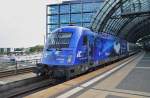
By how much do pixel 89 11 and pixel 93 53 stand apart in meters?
42.8

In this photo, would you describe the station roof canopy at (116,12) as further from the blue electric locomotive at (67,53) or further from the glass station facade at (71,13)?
the blue electric locomotive at (67,53)

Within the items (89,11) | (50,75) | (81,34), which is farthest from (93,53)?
(89,11)

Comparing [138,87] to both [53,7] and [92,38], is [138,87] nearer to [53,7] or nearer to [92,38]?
[92,38]

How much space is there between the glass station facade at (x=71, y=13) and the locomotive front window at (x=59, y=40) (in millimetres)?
43099

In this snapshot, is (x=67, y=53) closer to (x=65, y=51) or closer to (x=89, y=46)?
(x=65, y=51)

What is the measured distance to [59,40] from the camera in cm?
1365

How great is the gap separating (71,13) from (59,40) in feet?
157

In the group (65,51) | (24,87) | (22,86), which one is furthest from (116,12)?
(24,87)

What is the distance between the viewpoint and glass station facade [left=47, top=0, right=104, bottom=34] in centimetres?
5834

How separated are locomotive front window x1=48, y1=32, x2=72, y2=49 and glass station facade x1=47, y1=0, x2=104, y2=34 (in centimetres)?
4310

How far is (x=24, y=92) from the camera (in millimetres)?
10344

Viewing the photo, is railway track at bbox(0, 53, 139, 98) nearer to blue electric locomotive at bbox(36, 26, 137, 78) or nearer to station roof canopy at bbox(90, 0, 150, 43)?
blue electric locomotive at bbox(36, 26, 137, 78)

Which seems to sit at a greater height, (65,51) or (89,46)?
(89,46)

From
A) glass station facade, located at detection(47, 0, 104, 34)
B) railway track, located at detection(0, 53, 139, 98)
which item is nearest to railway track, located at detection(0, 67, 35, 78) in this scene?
railway track, located at detection(0, 53, 139, 98)
